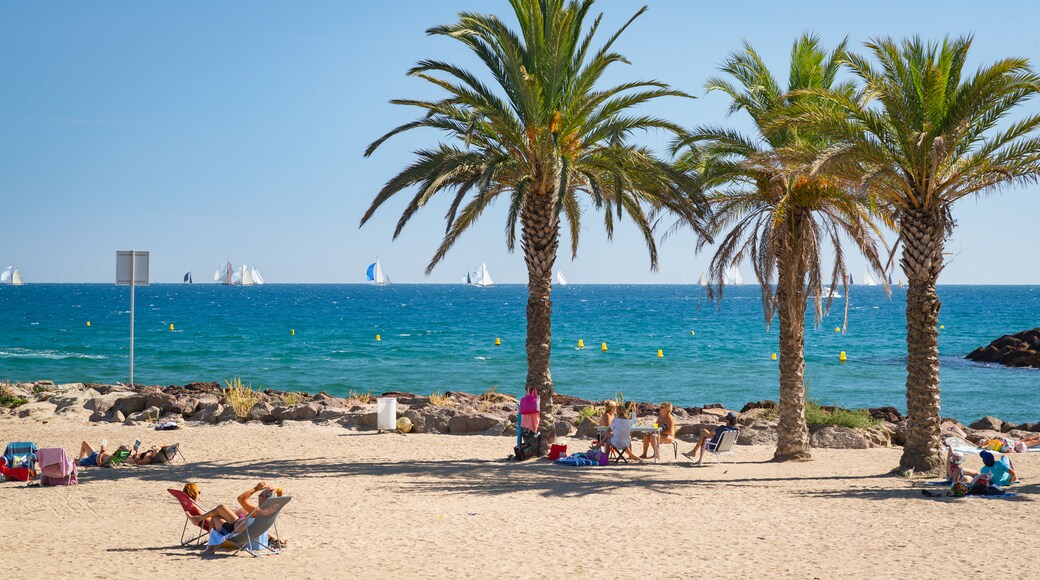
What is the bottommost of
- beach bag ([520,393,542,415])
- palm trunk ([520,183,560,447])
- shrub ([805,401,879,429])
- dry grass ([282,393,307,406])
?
dry grass ([282,393,307,406])

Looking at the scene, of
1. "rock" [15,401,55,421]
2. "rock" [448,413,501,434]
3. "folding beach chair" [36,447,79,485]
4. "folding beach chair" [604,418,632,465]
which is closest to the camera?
"folding beach chair" [36,447,79,485]

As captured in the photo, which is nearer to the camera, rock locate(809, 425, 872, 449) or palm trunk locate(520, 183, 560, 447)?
palm trunk locate(520, 183, 560, 447)

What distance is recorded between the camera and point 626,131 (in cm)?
1662

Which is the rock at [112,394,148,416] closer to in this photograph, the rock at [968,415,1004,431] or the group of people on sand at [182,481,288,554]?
the group of people on sand at [182,481,288,554]

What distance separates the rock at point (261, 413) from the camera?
69.9 feet

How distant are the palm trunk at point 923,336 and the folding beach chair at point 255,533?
9.82 metres

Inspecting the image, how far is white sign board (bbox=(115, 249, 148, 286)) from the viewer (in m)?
21.8

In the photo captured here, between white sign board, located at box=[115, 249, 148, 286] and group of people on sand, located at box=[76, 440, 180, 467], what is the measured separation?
6.81 metres

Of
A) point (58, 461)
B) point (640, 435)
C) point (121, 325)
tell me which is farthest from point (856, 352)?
point (121, 325)

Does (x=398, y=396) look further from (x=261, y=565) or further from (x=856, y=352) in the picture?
(x=856, y=352)

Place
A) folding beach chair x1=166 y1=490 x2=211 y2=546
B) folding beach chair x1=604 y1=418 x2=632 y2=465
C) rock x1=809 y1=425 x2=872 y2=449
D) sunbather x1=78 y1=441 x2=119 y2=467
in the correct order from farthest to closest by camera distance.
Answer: rock x1=809 y1=425 x2=872 y2=449 → folding beach chair x1=604 y1=418 x2=632 y2=465 → sunbather x1=78 y1=441 x2=119 y2=467 → folding beach chair x1=166 y1=490 x2=211 y2=546

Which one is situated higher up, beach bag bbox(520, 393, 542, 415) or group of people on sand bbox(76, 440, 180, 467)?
beach bag bbox(520, 393, 542, 415)

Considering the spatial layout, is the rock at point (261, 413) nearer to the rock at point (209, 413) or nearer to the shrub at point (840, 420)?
the rock at point (209, 413)

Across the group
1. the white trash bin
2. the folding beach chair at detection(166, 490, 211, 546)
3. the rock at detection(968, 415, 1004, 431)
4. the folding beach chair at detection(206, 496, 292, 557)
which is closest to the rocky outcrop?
the rock at detection(968, 415, 1004, 431)
